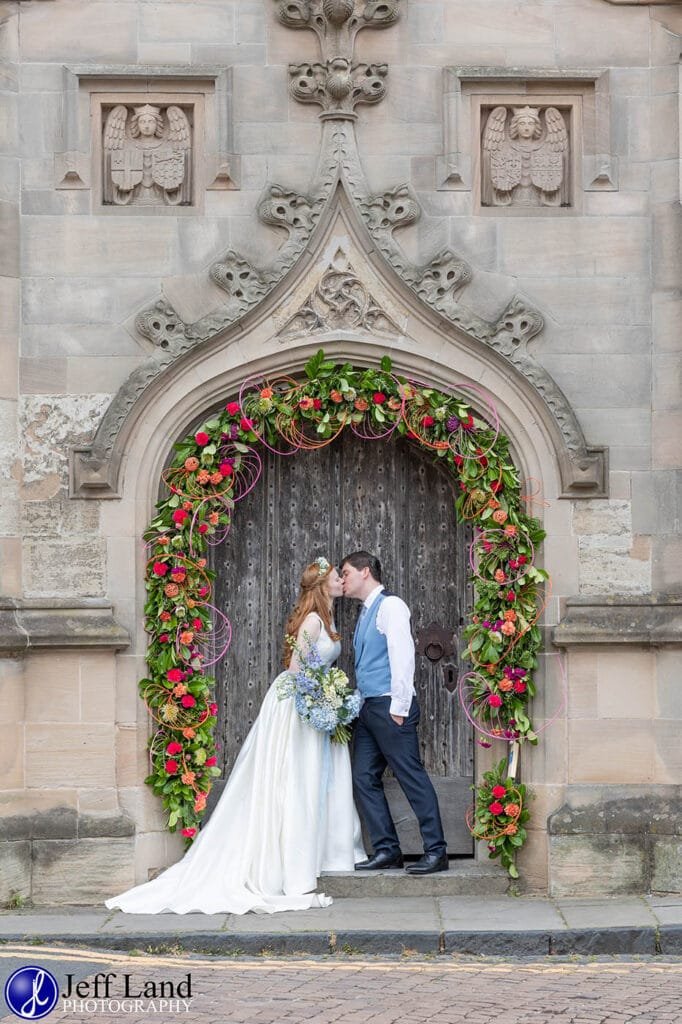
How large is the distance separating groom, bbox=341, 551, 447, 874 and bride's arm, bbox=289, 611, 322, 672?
270mm

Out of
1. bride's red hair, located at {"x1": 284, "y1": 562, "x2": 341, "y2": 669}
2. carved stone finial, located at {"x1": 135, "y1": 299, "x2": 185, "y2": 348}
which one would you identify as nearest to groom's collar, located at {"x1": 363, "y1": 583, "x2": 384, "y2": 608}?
bride's red hair, located at {"x1": 284, "y1": 562, "x2": 341, "y2": 669}

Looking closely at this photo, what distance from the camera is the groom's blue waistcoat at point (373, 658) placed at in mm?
10195

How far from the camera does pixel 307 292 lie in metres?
10.3

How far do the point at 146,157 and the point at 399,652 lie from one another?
357 cm

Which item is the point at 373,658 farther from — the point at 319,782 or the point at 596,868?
the point at 596,868

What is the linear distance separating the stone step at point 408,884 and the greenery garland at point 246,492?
198mm

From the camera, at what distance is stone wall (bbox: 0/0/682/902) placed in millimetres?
10023

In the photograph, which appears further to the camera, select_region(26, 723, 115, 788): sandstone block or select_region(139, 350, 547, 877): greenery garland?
select_region(139, 350, 547, 877): greenery garland

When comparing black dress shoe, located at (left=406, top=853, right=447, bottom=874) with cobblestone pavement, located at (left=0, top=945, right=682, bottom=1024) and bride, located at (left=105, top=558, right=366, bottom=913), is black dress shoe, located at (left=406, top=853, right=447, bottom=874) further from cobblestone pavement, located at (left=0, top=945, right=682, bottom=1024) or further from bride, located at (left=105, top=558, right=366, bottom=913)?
cobblestone pavement, located at (left=0, top=945, right=682, bottom=1024)

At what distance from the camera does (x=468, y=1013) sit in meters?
7.43

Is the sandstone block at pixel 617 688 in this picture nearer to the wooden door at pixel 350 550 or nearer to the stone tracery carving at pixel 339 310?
the wooden door at pixel 350 550

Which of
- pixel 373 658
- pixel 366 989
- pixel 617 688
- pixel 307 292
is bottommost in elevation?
pixel 366 989

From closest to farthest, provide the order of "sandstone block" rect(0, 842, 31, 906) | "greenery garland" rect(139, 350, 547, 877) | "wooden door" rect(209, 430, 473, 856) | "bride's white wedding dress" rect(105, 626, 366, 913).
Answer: "bride's white wedding dress" rect(105, 626, 366, 913) → "sandstone block" rect(0, 842, 31, 906) → "greenery garland" rect(139, 350, 547, 877) → "wooden door" rect(209, 430, 473, 856)

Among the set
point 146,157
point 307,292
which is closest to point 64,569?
point 307,292
